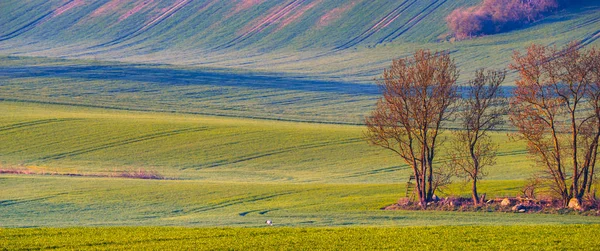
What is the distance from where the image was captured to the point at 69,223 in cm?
2494

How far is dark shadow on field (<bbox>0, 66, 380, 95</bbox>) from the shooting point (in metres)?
70.7

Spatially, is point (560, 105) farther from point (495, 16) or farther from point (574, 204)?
point (495, 16)

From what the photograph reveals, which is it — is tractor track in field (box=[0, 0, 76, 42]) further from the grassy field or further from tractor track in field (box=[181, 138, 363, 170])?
tractor track in field (box=[181, 138, 363, 170])

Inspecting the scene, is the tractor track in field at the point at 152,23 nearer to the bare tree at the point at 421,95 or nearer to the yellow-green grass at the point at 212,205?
the yellow-green grass at the point at 212,205

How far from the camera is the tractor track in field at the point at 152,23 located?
101250mm

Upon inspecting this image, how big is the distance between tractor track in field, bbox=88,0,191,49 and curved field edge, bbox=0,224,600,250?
83097mm

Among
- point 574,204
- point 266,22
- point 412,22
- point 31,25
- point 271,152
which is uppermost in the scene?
point 31,25

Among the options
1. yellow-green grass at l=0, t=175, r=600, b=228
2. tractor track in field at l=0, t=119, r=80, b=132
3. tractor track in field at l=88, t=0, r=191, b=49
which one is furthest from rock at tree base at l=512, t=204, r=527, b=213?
tractor track in field at l=88, t=0, r=191, b=49

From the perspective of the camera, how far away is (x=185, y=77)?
7344 centimetres

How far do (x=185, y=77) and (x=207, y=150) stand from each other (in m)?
29.6

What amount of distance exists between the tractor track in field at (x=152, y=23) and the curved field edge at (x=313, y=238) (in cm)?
8310

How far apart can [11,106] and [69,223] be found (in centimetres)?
3493

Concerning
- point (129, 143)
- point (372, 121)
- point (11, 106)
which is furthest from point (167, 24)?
point (372, 121)

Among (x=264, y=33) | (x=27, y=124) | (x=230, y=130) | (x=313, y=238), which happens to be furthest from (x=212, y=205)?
(x=264, y=33)
